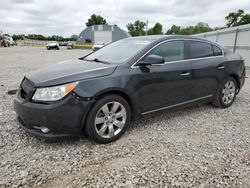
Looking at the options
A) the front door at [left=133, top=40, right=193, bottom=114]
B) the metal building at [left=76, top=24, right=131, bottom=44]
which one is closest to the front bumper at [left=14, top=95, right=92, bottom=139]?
the front door at [left=133, top=40, right=193, bottom=114]

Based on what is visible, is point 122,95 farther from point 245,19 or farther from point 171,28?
point 171,28

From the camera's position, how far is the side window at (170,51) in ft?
10.1

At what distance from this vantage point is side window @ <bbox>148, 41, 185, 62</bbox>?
3.07 m

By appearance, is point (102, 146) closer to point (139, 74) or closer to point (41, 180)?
point (41, 180)

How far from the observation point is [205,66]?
352 centimetres

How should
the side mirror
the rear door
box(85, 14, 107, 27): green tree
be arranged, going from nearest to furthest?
the side mirror
the rear door
box(85, 14, 107, 27): green tree

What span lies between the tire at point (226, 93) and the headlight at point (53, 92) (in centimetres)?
305

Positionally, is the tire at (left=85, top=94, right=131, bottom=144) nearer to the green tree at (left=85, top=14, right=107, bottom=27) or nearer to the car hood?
the car hood

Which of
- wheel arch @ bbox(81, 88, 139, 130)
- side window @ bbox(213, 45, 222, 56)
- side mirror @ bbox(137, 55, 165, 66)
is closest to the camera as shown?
wheel arch @ bbox(81, 88, 139, 130)

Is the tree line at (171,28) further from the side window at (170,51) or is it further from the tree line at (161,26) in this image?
the side window at (170,51)

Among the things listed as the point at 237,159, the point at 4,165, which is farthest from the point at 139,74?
the point at 4,165

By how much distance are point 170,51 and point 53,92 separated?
2.03 metres

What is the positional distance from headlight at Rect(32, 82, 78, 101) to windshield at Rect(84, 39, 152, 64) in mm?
925

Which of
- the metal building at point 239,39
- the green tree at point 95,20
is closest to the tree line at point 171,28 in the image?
the green tree at point 95,20
